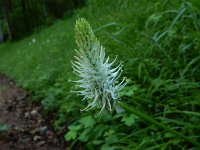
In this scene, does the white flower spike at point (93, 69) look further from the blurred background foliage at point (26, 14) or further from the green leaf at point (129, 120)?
the blurred background foliage at point (26, 14)

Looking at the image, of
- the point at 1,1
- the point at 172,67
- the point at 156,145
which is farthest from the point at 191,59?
the point at 1,1

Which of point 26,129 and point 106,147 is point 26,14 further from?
point 106,147

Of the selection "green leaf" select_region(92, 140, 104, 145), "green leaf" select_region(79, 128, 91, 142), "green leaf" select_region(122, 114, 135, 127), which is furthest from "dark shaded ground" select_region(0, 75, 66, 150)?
Result: "green leaf" select_region(122, 114, 135, 127)

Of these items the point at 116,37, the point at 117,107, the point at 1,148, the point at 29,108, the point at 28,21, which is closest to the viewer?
the point at 117,107

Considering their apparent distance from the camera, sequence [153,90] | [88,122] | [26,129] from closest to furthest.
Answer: [153,90]
[88,122]
[26,129]

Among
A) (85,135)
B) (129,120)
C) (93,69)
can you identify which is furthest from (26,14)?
(93,69)

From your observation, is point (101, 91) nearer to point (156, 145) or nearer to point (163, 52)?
point (156, 145)

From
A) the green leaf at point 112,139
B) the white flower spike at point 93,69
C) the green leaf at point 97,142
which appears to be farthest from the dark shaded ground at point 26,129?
the white flower spike at point 93,69
